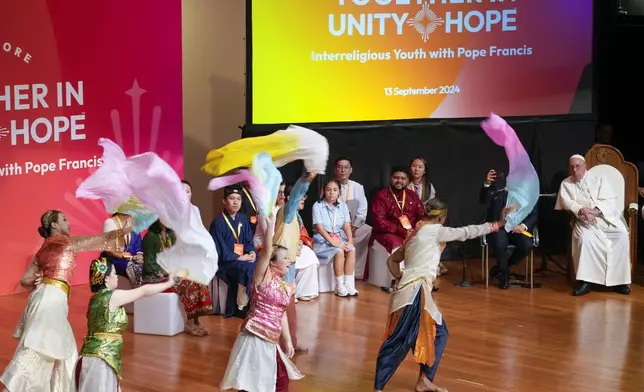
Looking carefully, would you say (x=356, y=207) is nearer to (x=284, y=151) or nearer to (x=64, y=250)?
(x=284, y=151)

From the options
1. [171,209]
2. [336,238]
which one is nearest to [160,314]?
[336,238]

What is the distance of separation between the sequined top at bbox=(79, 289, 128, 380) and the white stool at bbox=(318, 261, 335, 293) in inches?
178

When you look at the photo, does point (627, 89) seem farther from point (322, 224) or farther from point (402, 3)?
point (322, 224)

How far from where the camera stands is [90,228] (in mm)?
9742

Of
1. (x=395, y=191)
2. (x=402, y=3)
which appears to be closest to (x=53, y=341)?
(x=395, y=191)

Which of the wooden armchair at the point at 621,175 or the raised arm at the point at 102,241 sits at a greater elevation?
the wooden armchair at the point at 621,175

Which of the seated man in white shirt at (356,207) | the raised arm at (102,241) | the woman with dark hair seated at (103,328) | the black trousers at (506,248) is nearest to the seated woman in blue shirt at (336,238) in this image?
the seated man in white shirt at (356,207)

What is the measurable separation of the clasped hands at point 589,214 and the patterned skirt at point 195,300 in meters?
3.57

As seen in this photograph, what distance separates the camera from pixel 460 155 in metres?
10.8

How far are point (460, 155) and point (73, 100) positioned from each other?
3906mm

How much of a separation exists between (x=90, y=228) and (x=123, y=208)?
428 cm

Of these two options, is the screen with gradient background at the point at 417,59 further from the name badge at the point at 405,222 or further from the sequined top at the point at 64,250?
the sequined top at the point at 64,250

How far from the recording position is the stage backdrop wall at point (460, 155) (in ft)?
34.3

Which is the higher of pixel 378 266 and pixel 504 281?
pixel 378 266
